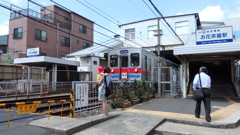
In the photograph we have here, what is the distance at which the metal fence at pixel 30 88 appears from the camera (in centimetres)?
1238

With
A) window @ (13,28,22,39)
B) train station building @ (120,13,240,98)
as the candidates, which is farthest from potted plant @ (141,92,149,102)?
window @ (13,28,22,39)

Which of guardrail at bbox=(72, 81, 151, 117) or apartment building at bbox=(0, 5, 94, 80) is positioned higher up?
apartment building at bbox=(0, 5, 94, 80)

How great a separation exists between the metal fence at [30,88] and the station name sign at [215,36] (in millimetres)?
10848

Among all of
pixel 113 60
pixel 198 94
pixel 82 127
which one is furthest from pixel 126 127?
pixel 113 60

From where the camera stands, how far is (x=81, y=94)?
6711 millimetres

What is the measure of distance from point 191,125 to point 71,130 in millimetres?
3609

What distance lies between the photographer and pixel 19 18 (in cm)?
2478

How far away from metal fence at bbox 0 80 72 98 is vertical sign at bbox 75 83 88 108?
772 centimetres

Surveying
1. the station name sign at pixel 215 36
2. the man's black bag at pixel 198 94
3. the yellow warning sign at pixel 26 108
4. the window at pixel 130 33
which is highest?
the window at pixel 130 33

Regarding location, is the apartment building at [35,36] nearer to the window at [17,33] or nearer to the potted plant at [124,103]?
the window at [17,33]

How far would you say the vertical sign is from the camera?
21.4ft

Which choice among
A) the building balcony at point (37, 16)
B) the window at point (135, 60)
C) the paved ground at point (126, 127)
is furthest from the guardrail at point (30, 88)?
the building balcony at point (37, 16)

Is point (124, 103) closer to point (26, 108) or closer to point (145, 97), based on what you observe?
point (145, 97)

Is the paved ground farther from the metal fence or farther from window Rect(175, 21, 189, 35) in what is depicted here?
window Rect(175, 21, 189, 35)
